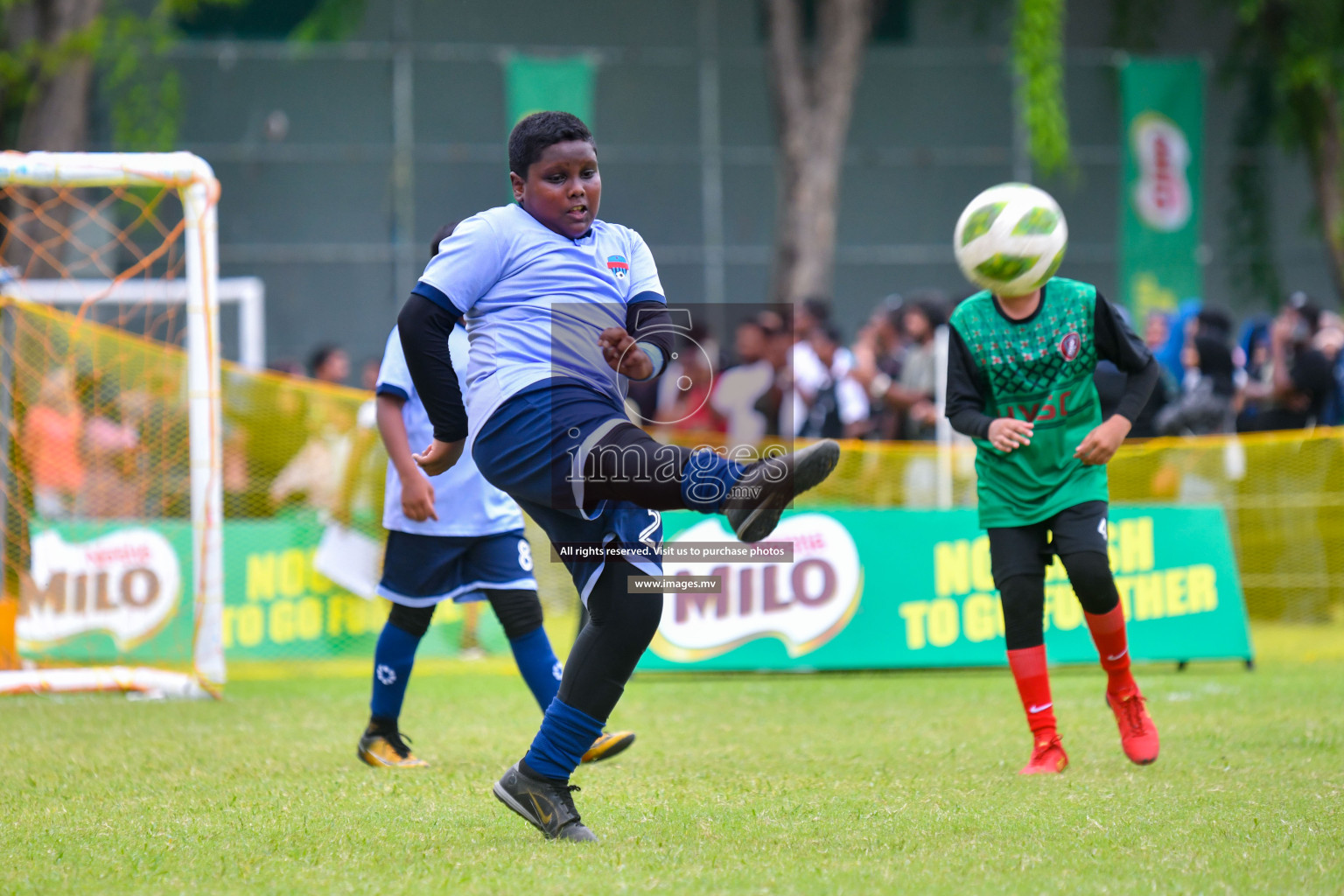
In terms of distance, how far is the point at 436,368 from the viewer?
4.16m

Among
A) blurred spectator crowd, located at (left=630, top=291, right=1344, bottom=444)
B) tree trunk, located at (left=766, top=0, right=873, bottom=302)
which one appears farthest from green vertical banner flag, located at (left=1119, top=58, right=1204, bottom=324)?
blurred spectator crowd, located at (left=630, top=291, right=1344, bottom=444)

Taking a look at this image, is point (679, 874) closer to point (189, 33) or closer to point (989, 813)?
point (989, 813)

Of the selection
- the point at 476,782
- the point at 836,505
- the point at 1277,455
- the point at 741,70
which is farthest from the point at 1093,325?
the point at 741,70

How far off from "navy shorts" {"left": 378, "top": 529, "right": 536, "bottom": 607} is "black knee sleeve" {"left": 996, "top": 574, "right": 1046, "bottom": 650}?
1922mm

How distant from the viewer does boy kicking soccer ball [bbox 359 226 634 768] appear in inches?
236

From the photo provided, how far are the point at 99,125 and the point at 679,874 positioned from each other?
19.6 m

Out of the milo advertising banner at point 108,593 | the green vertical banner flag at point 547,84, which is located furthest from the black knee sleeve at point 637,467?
the green vertical banner flag at point 547,84

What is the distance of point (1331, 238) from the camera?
18.6 m

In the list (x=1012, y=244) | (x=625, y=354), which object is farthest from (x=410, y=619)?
(x=1012, y=244)

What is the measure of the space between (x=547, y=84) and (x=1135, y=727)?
48.7 ft

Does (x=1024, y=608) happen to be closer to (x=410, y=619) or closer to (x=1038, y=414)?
(x=1038, y=414)

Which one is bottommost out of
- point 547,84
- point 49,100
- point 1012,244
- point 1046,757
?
point 1046,757

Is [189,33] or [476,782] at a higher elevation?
[189,33]

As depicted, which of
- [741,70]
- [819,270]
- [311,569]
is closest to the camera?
[311,569]
